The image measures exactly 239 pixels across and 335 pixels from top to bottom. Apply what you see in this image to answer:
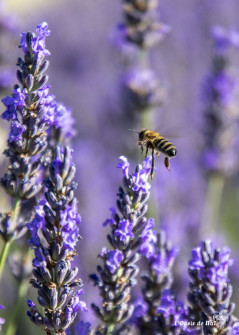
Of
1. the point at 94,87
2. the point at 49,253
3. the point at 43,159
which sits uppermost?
the point at 94,87

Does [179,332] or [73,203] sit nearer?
[73,203]

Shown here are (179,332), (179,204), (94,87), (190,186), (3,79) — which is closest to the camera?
(179,332)

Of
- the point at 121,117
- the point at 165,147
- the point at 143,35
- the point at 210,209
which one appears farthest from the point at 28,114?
the point at 121,117

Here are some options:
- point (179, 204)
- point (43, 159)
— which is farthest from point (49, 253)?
point (179, 204)

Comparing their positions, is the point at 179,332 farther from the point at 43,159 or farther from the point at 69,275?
the point at 43,159

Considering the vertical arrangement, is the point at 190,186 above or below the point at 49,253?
above

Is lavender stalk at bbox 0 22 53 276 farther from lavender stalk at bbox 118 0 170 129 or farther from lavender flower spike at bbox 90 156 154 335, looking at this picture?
lavender stalk at bbox 118 0 170 129

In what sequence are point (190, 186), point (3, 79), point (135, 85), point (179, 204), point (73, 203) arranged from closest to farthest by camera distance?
point (73, 203), point (3, 79), point (135, 85), point (179, 204), point (190, 186)
